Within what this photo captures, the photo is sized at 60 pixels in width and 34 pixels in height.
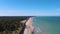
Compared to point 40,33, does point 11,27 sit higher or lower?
higher

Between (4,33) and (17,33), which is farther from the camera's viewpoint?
(17,33)

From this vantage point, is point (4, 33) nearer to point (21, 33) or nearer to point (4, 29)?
point (4, 29)

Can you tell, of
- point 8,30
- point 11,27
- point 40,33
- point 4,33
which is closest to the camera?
point 4,33

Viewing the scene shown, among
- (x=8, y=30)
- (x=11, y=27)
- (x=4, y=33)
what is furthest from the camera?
(x=11, y=27)

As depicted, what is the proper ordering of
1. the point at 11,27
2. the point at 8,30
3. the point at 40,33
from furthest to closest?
the point at 40,33, the point at 11,27, the point at 8,30

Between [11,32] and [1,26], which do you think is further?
[1,26]

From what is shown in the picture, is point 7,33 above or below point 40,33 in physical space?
above

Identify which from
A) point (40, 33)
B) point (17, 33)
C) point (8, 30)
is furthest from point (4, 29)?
point (40, 33)

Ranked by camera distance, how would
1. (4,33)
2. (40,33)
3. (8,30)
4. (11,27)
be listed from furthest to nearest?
(40,33) < (11,27) < (8,30) < (4,33)

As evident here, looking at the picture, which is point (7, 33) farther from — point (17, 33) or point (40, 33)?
point (40, 33)

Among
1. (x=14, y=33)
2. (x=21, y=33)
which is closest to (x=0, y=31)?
(x=14, y=33)
